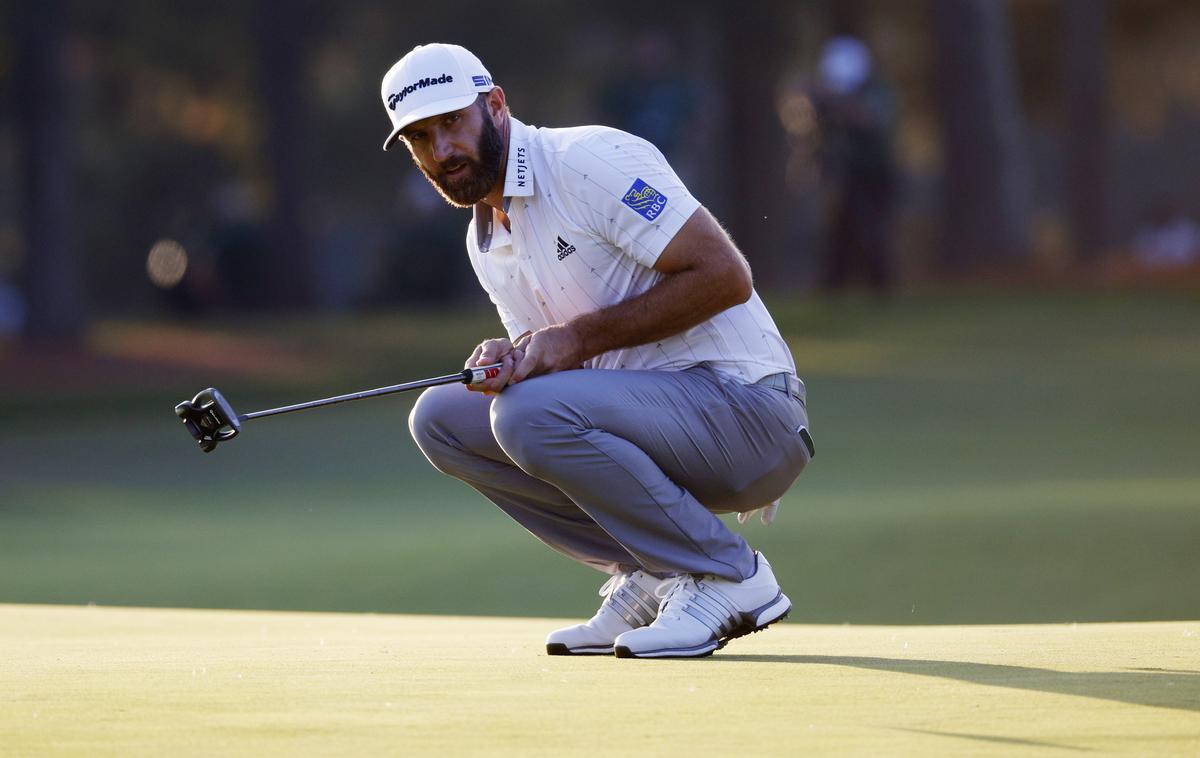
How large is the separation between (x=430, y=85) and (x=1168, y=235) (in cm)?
2915

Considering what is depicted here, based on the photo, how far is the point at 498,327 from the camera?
1805 centimetres

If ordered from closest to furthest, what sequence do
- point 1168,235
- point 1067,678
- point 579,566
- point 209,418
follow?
point 1067,678 < point 209,418 < point 579,566 < point 1168,235

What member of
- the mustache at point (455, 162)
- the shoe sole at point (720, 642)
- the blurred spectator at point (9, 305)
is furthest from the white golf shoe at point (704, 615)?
the blurred spectator at point (9, 305)

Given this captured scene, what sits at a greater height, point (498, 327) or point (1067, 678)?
point (1067, 678)

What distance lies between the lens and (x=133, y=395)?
51.6 ft

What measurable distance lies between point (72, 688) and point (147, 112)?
31.0 meters

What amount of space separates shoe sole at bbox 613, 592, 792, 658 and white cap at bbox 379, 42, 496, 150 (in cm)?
124

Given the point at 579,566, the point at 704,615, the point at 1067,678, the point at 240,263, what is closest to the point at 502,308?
the point at 704,615

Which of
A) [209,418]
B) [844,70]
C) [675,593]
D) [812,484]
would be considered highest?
[844,70]

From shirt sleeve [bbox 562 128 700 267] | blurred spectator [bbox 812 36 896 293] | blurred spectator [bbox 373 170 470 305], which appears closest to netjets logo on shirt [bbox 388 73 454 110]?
shirt sleeve [bbox 562 128 700 267]

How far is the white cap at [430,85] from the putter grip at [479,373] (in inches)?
21.0

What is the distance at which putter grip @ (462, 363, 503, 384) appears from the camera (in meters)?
4.69

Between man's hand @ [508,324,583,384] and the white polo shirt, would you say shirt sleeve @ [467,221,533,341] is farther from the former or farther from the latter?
man's hand @ [508,324,583,384]

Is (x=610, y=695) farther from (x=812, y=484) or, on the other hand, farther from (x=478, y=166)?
(x=812, y=484)
